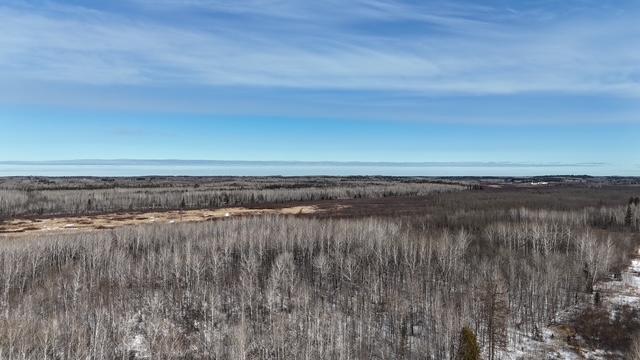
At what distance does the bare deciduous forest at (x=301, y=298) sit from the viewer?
20484 mm

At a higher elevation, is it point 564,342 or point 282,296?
point 282,296

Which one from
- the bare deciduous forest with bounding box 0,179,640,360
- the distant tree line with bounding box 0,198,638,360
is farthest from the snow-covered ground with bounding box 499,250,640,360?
the distant tree line with bounding box 0,198,638,360

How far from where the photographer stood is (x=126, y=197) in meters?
102

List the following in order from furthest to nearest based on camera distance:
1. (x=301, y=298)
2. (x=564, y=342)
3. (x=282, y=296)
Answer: (x=282, y=296) → (x=301, y=298) → (x=564, y=342)

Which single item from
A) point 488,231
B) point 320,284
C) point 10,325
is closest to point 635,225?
point 488,231

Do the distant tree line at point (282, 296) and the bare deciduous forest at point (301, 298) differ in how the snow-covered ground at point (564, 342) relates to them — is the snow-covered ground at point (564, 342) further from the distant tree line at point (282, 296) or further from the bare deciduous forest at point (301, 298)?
the distant tree line at point (282, 296)

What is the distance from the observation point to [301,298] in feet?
92.4

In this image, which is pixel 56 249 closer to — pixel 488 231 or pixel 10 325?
pixel 10 325

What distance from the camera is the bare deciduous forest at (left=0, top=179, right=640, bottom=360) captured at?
806 inches

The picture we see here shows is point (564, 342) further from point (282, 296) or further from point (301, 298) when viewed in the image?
point (282, 296)

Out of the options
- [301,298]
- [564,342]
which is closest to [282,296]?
[301,298]

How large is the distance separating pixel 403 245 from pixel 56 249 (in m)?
30.7

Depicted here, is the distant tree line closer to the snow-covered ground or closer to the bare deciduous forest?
the bare deciduous forest

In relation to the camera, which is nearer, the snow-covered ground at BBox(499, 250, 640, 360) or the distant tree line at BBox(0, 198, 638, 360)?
the distant tree line at BBox(0, 198, 638, 360)
